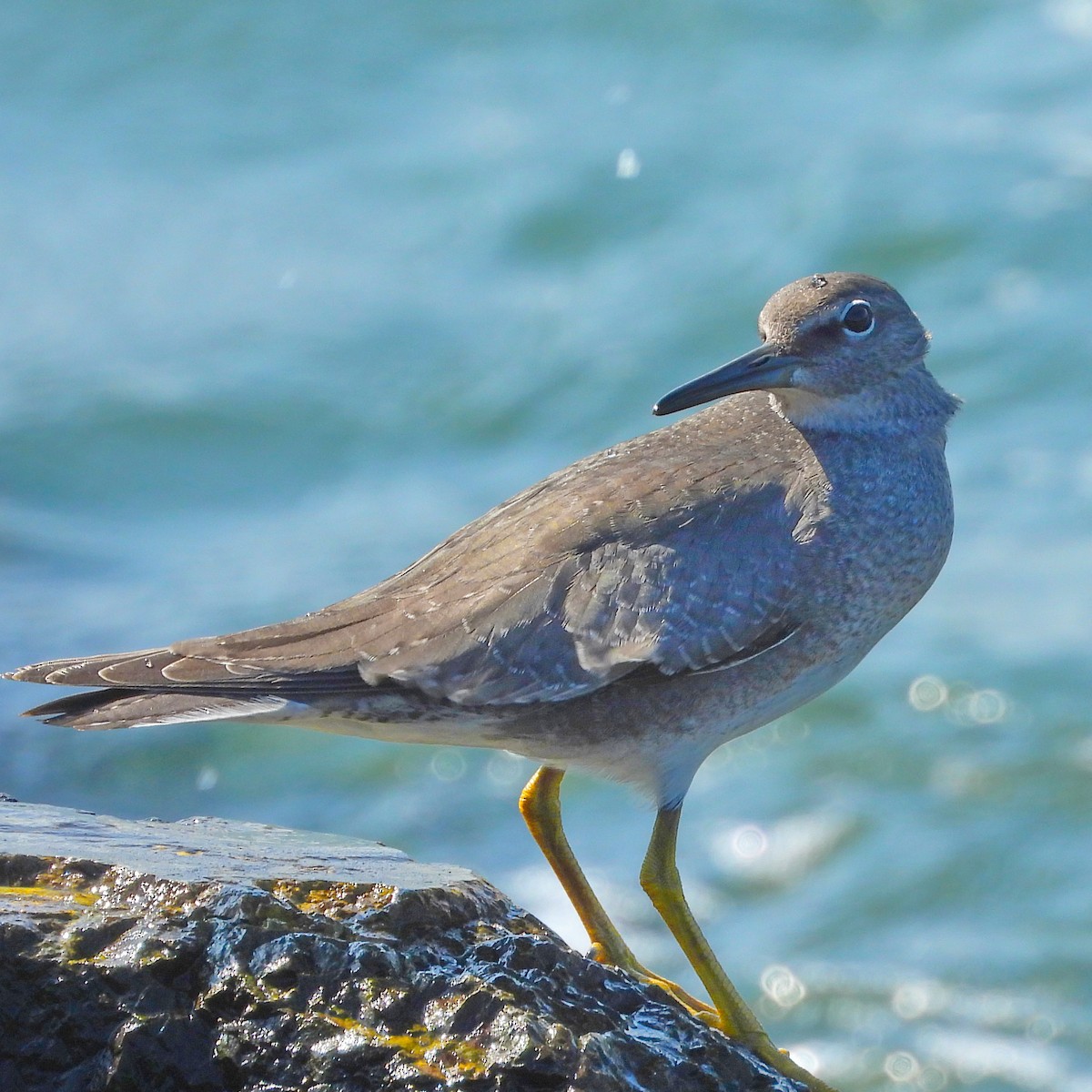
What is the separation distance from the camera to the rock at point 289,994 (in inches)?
189

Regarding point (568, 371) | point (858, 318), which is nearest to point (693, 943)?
point (858, 318)

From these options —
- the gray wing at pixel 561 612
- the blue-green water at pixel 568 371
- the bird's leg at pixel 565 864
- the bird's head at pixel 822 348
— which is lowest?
the bird's leg at pixel 565 864

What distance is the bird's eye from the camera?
23.4 ft

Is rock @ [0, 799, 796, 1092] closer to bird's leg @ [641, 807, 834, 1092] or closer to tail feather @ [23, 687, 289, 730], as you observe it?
tail feather @ [23, 687, 289, 730]

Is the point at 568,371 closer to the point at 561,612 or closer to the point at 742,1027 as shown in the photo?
the point at 561,612

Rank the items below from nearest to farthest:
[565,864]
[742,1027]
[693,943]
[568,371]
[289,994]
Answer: [289,994], [742,1027], [693,943], [565,864], [568,371]

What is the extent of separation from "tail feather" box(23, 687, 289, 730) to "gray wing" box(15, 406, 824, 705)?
0.06m

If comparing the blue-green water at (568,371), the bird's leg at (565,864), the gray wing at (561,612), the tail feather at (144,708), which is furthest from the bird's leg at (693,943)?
the blue-green water at (568,371)

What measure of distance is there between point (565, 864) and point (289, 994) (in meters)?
2.57

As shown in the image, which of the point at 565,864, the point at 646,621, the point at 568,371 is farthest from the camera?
the point at 568,371

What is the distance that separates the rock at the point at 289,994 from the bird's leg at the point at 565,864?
153 cm

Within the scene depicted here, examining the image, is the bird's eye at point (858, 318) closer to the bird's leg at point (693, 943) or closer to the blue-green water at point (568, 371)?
the bird's leg at point (693, 943)

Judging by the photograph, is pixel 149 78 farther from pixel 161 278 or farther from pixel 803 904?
pixel 803 904

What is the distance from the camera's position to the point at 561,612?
639 cm
